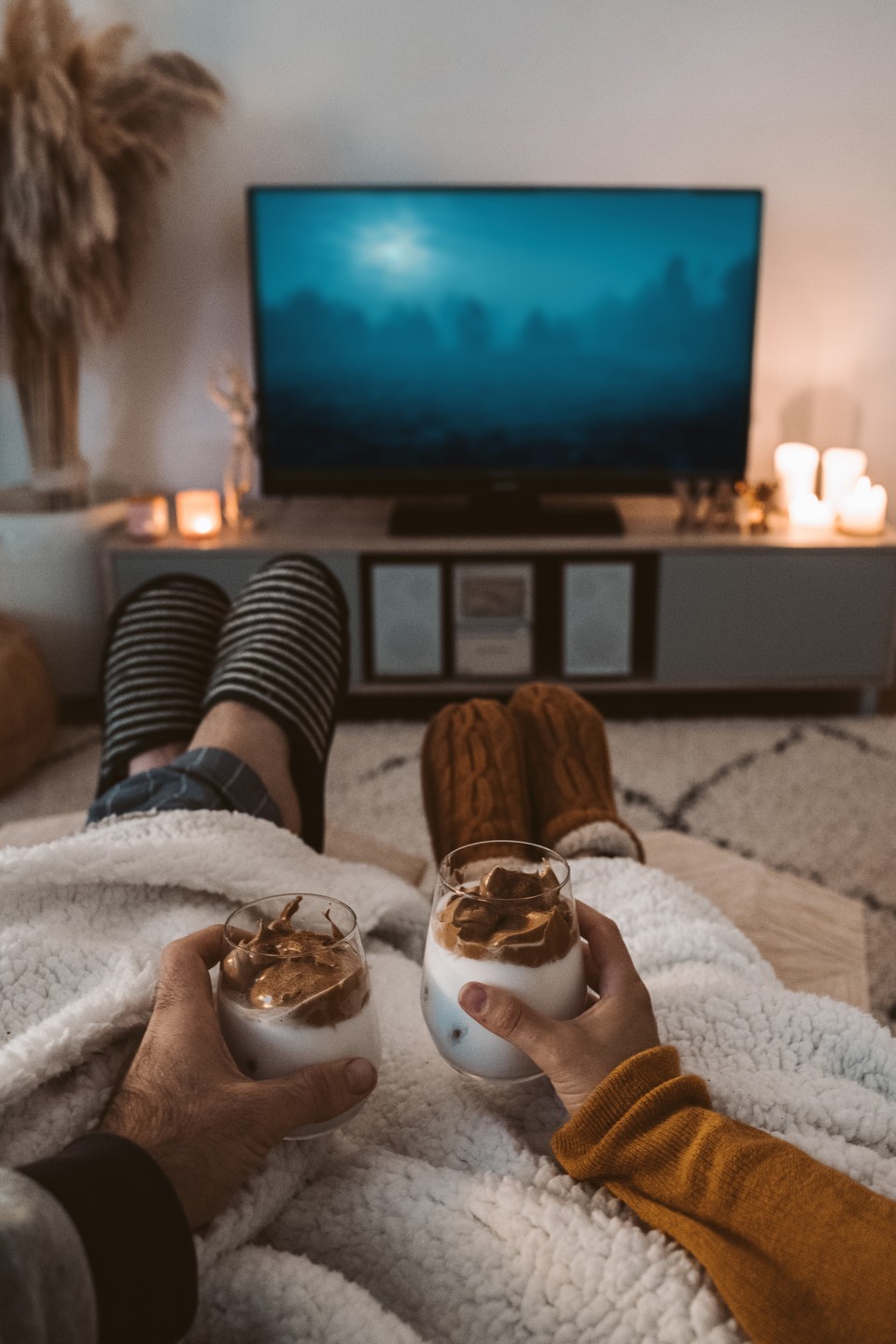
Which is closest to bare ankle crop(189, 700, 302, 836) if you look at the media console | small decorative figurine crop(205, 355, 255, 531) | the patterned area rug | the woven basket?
the patterned area rug

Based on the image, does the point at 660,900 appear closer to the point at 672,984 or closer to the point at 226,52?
the point at 672,984

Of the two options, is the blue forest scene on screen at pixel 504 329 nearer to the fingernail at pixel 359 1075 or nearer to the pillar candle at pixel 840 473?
the pillar candle at pixel 840 473

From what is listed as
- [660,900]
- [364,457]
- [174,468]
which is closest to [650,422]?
[364,457]

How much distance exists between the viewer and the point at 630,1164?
59 centimetres

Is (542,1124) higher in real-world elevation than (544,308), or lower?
lower

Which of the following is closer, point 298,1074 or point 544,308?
point 298,1074

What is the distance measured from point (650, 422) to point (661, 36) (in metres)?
0.85

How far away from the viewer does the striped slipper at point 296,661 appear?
1285 millimetres

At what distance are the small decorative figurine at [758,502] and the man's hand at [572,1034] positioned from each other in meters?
1.96

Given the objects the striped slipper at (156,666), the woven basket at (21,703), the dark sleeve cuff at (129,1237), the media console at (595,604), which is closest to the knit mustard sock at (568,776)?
the striped slipper at (156,666)

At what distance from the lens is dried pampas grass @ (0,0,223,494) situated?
2.11 metres

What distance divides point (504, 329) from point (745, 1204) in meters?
2.17

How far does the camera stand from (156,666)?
148 centimetres

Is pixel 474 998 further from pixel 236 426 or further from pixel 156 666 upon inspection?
Answer: pixel 236 426
